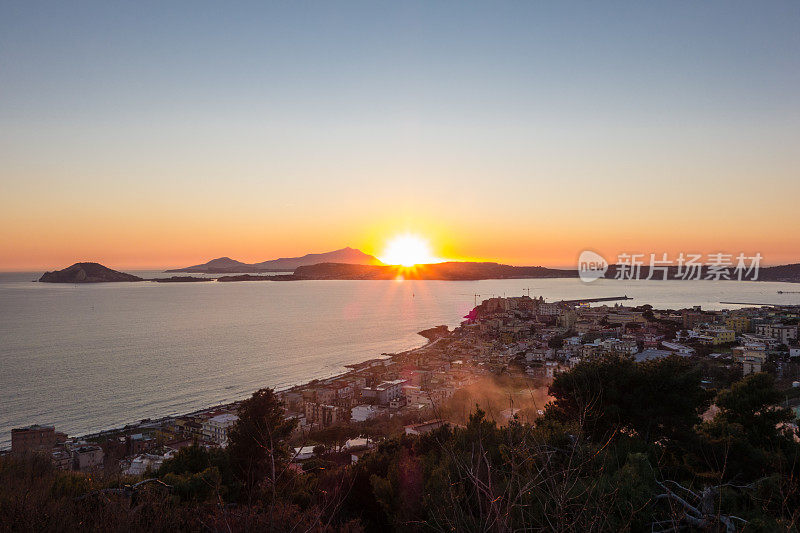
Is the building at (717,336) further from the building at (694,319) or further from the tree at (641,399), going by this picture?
the tree at (641,399)

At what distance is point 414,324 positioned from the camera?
130 feet

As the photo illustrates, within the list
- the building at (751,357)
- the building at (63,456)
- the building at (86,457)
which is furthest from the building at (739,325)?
the building at (63,456)

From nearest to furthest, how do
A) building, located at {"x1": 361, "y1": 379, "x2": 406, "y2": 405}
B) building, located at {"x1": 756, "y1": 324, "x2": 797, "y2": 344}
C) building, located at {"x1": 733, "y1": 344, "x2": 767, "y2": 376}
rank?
building, located at {"x1": 733, "y1": 344, "x2": 767, "y2": 376} < building, located at {"x1": 361, "y1": 379, "x2": 406, "y2": 405} < building, located at {"x1": 756, "y1": 324, "x2": 797, "y2": 344}

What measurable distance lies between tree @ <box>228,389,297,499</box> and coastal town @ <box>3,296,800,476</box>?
0.52 meters

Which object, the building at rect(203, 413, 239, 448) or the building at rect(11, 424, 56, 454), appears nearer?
the building at rect(11, 424, 56, 454)

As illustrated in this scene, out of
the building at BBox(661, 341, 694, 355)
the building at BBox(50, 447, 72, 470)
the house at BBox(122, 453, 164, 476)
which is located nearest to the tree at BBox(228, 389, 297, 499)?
the house at BBox(122, 453, 164, 476)

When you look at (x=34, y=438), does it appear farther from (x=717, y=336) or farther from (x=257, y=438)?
(x=717, y=336)

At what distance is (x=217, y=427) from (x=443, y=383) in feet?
27.0

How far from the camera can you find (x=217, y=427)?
489 inches

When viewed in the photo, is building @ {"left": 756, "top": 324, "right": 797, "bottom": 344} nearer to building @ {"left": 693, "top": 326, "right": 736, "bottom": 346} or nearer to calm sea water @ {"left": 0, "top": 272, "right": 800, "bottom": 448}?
building @ {"left": 693, "top": 326, "right": 736, "bottom": 346}

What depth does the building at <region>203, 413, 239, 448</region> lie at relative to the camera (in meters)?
11.9

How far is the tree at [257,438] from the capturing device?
17.5 ft

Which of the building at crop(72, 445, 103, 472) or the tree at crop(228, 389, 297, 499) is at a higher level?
the tree at crop(228, 389, 297, 499)

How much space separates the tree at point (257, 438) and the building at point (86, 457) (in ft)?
19.8
